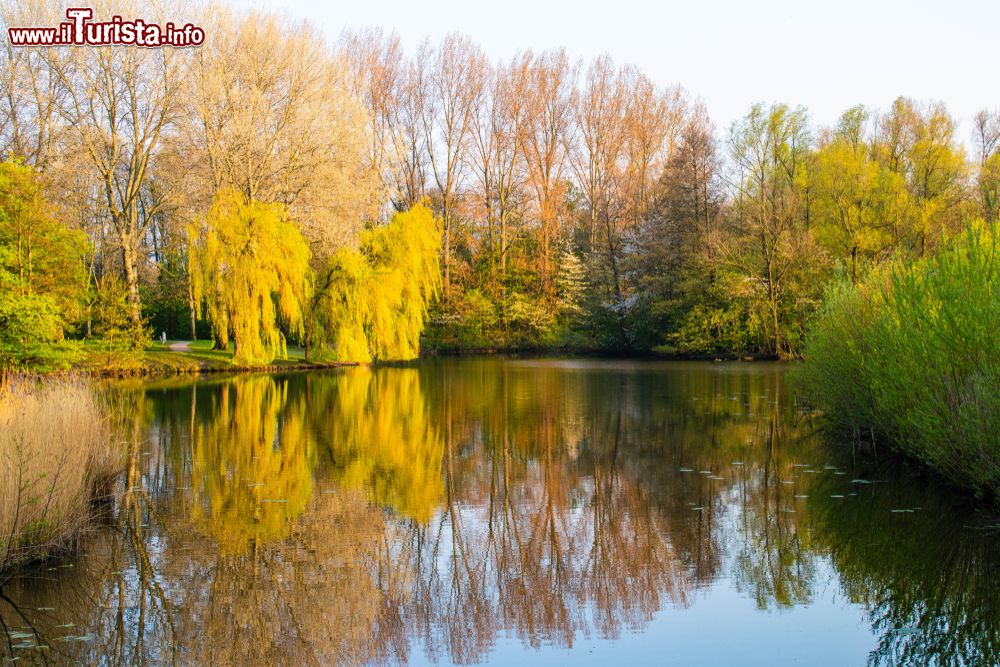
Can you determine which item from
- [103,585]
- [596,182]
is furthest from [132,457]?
[596,182]

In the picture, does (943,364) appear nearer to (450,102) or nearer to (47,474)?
(47,474)

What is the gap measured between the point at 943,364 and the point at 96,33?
27751mm

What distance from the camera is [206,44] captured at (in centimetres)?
3066

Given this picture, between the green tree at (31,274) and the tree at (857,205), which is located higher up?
the tree at (857,205)

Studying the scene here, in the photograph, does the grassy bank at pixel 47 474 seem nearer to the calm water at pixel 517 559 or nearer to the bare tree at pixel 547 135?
the calm water at pixel 517 559

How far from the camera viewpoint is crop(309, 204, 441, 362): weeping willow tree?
106 ft

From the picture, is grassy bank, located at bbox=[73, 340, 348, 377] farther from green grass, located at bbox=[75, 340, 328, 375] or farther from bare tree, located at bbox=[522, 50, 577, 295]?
bare tree, located at bbox=[522, 50, 577, 295]

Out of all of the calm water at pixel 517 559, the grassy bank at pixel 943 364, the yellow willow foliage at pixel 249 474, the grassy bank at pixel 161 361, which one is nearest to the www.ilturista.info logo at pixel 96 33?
the grassy bank at pixel 161 361

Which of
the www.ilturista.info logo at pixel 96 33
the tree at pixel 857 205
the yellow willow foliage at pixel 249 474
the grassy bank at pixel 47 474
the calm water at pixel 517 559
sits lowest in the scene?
the calm water at pixel 517 559

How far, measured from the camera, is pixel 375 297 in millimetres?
32469

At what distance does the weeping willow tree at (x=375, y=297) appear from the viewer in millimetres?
32219

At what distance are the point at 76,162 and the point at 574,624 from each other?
2880cm

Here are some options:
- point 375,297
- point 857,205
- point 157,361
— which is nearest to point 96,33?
point 157,361

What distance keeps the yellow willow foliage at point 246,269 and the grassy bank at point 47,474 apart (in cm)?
1923
